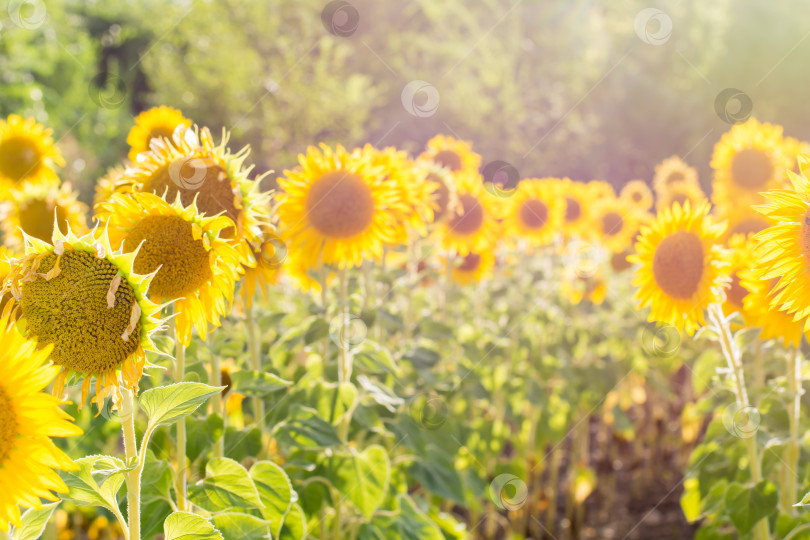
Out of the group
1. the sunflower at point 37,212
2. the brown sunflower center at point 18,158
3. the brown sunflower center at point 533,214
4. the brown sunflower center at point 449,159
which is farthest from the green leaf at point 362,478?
the brown sunflower center at point 533,214

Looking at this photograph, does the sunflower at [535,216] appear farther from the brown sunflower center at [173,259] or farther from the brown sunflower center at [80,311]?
the brown sunflower center at [80,311]

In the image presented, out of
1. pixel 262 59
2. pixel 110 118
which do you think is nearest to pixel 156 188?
pixel 262 59

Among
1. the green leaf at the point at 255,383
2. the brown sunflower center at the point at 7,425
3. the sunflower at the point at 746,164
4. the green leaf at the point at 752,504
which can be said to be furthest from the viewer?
the sunflower at the point at 746,164

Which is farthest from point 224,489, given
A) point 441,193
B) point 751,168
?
point 751,168

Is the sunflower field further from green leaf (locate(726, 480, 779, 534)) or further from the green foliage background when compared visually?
the green foliage background

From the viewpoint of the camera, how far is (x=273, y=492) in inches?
64.0

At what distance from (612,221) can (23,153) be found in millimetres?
3934

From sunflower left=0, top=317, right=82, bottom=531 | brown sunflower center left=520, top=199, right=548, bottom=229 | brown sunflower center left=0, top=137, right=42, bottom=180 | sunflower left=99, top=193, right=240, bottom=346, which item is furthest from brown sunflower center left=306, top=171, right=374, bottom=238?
brown sunflower center left=520, top=199, right=548, bottom=229

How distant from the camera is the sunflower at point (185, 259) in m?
1.35

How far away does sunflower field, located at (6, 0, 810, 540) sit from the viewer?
1225 mm

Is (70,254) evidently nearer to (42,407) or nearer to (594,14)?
(42,407)

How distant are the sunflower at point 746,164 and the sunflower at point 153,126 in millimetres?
3078

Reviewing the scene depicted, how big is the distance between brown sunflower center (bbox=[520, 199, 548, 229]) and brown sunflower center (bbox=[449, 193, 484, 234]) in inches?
37.4

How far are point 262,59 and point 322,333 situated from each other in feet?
58.9
